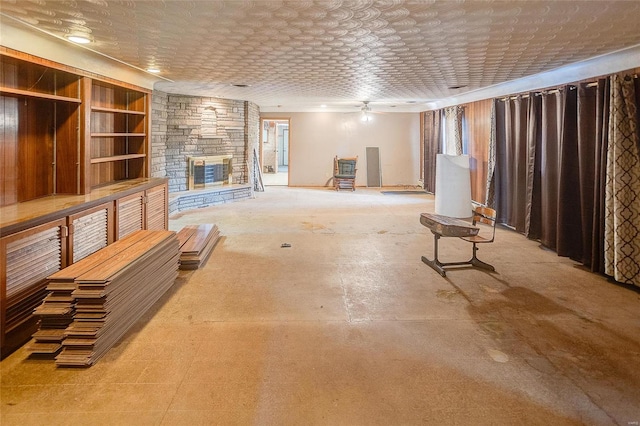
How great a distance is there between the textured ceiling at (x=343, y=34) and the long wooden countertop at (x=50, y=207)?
1.41 meters

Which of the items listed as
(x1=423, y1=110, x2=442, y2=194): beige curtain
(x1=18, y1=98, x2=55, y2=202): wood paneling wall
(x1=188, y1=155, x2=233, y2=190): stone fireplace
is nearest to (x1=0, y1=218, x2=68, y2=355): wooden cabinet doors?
(x1=18, y1=98, x2=55, y2=202): wood paneling wall

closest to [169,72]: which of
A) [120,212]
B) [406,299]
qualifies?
[120,212]

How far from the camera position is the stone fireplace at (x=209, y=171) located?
842cm

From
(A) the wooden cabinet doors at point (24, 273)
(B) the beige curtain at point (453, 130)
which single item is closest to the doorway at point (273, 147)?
(B) the beige curtain at point (453, 130)

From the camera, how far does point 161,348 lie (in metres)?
2.73

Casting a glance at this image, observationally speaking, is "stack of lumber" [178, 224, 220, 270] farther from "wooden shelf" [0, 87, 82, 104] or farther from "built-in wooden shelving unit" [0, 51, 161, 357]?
"wooden shelf" [0, 87, 82, 104]

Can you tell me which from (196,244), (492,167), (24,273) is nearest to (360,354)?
(24,273)

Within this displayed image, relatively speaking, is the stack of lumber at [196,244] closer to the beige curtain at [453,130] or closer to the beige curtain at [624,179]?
the beige curtain at [624,179]

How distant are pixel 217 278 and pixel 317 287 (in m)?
1.06

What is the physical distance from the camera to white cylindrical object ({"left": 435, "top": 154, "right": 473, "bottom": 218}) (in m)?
7.35

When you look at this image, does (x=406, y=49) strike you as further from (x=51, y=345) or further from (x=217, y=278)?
(x=51, y=345)

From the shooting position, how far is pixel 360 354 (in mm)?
2678

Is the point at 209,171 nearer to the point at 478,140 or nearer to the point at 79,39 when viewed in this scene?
Answer: the point at 79,39

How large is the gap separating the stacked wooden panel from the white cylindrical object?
544 cm
